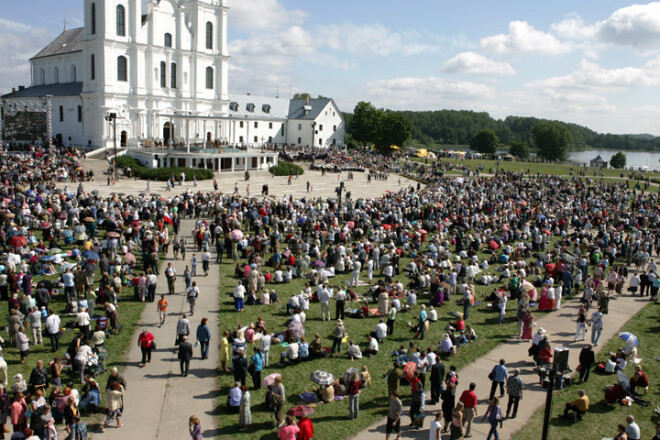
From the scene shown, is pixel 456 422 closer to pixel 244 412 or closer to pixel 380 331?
pixel 244 412

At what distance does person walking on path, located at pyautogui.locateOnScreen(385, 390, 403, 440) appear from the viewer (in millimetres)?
10555

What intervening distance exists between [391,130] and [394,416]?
78.6 meters

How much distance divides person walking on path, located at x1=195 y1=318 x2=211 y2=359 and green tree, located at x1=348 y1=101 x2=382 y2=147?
77176mm

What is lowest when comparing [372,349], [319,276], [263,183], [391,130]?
[372,349]

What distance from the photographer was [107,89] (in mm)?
57156

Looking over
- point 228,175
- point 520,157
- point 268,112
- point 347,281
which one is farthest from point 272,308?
point 520,157

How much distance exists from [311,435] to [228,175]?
1760 inches

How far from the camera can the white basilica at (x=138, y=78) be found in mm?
57125

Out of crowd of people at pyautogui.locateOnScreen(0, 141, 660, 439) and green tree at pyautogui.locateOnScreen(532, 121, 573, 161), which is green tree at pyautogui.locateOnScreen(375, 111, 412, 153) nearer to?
crowd of people at pyautogui.locateOnScreen(0, 141, 660, 439)

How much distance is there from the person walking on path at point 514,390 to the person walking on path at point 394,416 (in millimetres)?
2815

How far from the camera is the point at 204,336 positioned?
44.9ft

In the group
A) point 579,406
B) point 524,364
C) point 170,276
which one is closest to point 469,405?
point 579,406

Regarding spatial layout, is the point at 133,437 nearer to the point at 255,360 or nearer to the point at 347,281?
the point at 255,360

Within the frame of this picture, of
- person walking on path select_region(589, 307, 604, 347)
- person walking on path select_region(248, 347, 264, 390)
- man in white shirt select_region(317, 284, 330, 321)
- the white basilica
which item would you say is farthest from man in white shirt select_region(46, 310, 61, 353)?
the white basilica
